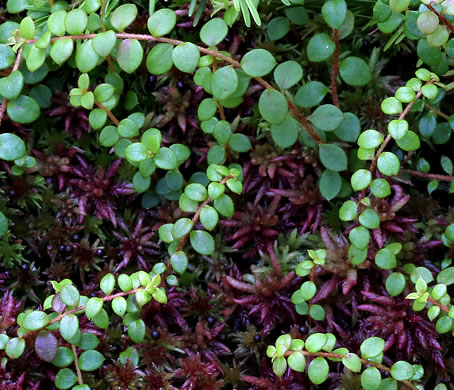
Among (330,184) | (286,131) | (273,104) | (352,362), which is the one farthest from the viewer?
(330,184)

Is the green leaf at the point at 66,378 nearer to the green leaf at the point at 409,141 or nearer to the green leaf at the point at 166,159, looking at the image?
the green leaf at the point at 166,159

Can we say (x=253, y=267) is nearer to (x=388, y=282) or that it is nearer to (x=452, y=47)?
(x=388, y=282)

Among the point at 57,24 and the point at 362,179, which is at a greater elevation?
the point at 57,24

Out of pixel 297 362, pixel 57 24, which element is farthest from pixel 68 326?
pixel 57 24

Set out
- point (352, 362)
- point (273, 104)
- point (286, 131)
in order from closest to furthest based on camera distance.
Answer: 1. point (352, 362)
2. point (273, 104)
3. point (286, 131)

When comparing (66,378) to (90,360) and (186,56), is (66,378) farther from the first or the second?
(186,56)

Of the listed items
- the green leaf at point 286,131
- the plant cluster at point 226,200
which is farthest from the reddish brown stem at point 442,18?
the green leaf at point 286,131

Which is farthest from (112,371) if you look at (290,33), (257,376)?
(290,33)
